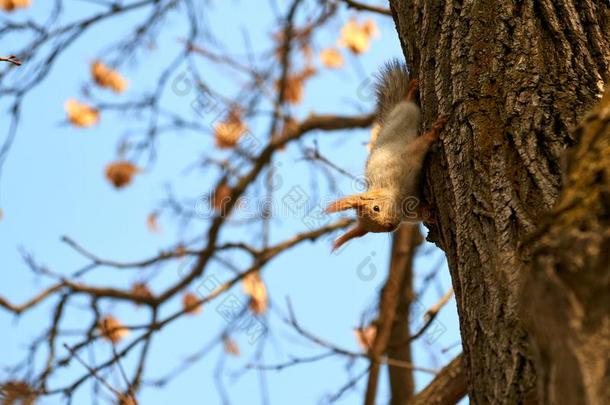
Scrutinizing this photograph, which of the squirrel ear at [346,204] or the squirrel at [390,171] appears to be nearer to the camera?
the squirrel at [390,171]

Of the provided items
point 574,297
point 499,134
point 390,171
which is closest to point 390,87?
point 390,171

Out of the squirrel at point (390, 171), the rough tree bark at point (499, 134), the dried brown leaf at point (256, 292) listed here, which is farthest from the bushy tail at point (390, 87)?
the dried brown leaf at point (256, 292)

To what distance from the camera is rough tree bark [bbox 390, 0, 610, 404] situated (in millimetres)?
1504

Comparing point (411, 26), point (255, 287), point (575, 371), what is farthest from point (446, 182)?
point (255, 287)

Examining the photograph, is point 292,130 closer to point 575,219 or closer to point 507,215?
point 507,215

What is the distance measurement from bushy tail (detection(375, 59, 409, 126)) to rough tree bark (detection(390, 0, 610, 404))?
1025 mm

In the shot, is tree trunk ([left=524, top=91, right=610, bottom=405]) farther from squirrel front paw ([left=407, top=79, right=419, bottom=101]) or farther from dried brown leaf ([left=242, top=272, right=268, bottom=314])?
dried brown leaf ([left=242, top=272, right=268, bottom=314])

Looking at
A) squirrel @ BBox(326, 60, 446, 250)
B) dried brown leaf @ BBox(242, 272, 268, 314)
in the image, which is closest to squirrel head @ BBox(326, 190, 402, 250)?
squirrel @ BBox(326, 60, 446, 250)

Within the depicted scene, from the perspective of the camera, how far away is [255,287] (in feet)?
13.4

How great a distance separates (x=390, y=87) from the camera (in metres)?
A: 3.06

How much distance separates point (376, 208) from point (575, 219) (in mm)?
1860

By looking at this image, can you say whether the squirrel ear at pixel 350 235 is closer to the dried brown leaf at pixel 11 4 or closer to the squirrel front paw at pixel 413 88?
the squirrel front paw at pixel 413 88

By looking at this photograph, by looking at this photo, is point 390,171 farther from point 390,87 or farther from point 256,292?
point 256,292

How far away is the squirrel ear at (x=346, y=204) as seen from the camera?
9.43ft
